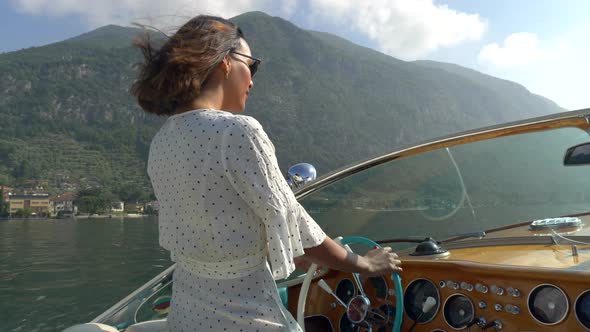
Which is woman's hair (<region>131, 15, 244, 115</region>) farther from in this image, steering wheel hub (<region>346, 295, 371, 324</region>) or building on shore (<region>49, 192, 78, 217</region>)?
building on shore (<region>49, 192, 78, 217</region>)

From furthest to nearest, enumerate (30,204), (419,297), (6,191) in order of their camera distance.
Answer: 1. (6,191)
2. (30,204)
3. (419,297)

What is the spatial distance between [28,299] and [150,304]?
35.6ft

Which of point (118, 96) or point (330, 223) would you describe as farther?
point (118, 96)

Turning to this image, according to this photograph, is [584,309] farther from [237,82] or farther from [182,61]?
[182,61]

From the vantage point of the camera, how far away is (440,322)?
1.90 m

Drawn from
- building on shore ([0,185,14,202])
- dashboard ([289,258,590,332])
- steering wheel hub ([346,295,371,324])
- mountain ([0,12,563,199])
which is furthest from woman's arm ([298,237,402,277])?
building on shore ([0,185,14,202])

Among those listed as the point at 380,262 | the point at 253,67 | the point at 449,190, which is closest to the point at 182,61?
the point at 253,67

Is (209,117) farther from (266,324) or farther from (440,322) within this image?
(440,322)

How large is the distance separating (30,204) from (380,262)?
80749 mm

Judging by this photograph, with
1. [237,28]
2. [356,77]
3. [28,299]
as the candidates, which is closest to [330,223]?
[237,28]

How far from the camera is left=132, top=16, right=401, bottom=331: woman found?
1.09 metres

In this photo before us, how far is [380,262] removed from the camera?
151 centimetres

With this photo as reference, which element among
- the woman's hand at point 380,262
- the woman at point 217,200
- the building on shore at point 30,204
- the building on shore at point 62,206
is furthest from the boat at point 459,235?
the building on shore at point 30,204

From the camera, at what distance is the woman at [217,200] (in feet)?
3.58
